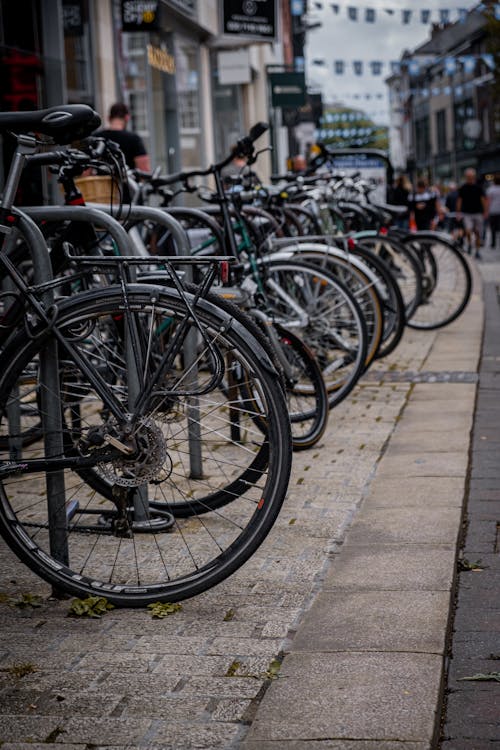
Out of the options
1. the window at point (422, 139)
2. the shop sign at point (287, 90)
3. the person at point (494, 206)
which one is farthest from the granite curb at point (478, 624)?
the window at point (422, 139)

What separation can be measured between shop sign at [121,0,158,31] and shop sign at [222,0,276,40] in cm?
587

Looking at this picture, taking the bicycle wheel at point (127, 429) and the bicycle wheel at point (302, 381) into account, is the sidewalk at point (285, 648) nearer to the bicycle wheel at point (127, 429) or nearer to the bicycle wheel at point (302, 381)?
the bicycle wheel at point (127, 429)

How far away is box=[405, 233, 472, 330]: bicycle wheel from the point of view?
429 inches

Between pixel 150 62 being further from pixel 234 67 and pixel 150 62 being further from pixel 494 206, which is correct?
pixel 494 206

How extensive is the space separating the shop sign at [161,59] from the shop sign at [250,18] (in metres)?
1.83

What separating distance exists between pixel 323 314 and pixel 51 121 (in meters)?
3.24

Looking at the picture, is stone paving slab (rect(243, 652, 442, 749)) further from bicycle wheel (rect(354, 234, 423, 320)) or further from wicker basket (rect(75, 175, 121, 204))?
bicycle wheel (rect(354, 234, 423, 320))

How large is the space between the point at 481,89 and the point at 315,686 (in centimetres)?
Result: 8020

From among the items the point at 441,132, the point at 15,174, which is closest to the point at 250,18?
the point at 15,174

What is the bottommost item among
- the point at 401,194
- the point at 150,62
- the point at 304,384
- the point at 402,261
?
the point at 304,384

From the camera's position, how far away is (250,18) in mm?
20047

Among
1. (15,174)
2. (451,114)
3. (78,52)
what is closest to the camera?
(15,174)

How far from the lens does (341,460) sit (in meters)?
5.63

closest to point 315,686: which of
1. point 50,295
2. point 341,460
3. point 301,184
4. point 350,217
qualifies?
point 50,295
